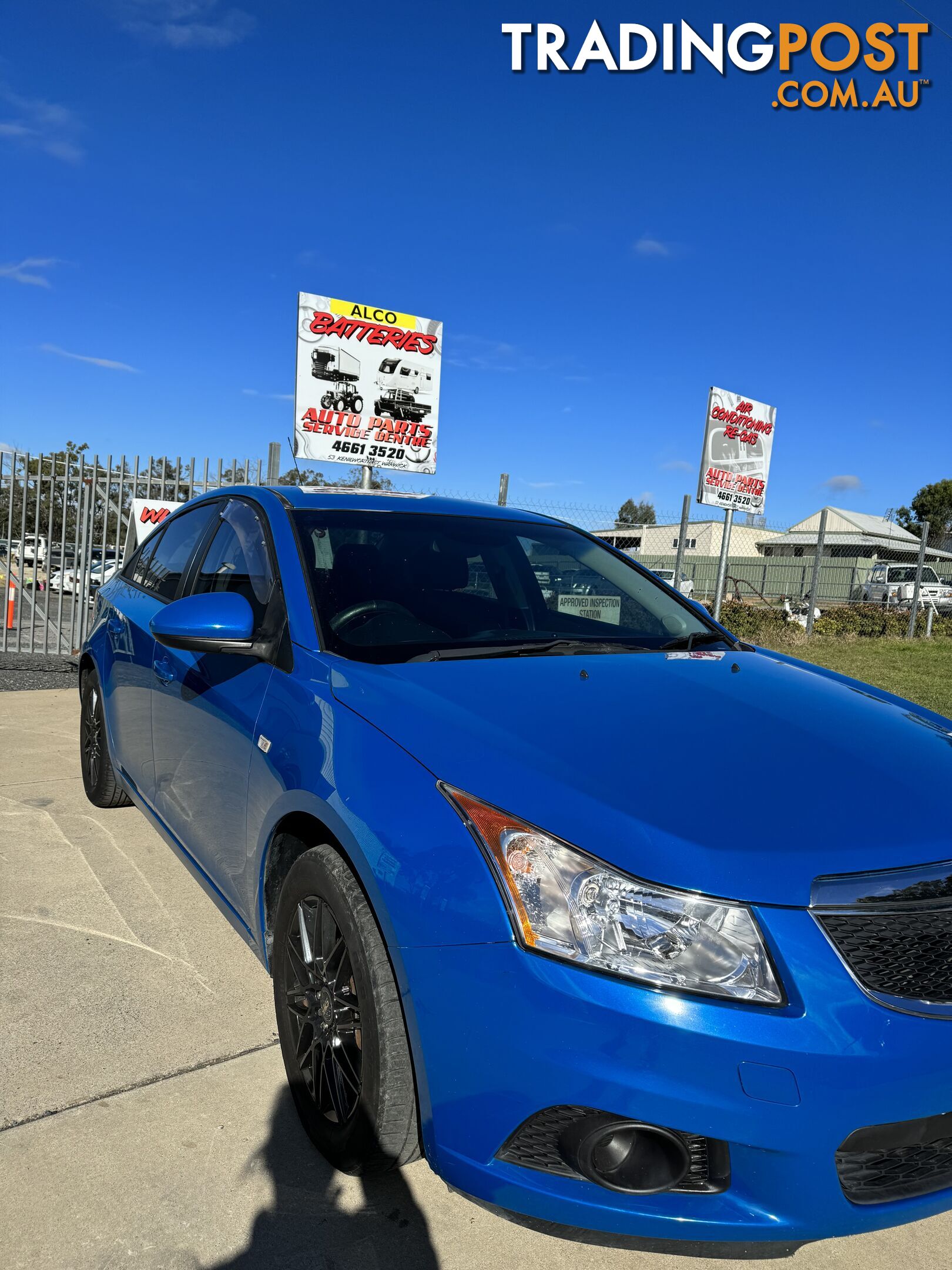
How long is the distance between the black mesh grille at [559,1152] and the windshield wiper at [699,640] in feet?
4.98

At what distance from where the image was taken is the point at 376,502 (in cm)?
331

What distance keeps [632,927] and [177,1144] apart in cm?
138

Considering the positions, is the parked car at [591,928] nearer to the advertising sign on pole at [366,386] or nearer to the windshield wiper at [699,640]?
the windshield wiper at [699,640]

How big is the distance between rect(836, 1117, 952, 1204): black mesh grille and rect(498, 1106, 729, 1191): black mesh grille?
0.20 m

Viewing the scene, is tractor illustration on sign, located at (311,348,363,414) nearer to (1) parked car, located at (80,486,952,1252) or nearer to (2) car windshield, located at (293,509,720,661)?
(2) car windshield, located at (293,509,720,661)

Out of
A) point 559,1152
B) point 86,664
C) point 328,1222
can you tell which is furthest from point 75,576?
point 559,1152

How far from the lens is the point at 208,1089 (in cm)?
243

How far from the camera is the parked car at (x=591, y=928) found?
152cm

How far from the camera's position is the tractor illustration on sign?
8922 millimetres

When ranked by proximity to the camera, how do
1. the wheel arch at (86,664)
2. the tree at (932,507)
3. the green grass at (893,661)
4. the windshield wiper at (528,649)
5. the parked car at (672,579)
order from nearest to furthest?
the windshield wiper at (528,649) → the wheel arch at (86,664) → the parked car at (672,579) → the green grass at (893,661) → the tree at (932,507)

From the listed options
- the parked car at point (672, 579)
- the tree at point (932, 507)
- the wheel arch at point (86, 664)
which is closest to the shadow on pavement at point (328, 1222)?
the parked car at point (672, 579)

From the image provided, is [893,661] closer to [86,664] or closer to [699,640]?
[699,640]

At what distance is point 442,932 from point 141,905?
2.32m

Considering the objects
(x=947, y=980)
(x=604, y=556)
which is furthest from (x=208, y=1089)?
(x=604, y=556)
